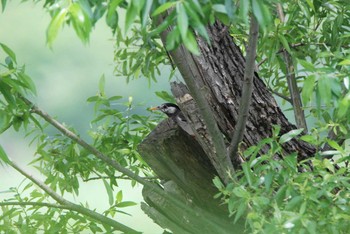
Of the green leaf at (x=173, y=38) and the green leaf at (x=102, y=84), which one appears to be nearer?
the green leaf at (x=173, y=38)

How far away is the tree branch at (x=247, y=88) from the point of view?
196 centimetres

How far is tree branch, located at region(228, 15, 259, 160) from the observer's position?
1.96 m

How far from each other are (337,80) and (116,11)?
56cm

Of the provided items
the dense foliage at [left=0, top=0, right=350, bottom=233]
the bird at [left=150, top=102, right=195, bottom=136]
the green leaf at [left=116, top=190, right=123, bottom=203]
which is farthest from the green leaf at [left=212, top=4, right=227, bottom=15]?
the green leaf at [left=116, top=190, right=123, bottom=203]

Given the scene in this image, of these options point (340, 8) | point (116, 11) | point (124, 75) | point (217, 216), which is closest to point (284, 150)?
point (217, 216)

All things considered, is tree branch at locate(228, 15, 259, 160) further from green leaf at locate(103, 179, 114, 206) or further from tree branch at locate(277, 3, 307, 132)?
tree branch at locate(277, 3, 307, 132)

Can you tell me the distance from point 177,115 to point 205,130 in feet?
0.69

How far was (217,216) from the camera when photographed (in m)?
2.63

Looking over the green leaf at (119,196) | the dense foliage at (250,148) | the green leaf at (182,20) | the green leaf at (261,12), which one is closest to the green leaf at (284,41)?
the dense foliage at (250,148)

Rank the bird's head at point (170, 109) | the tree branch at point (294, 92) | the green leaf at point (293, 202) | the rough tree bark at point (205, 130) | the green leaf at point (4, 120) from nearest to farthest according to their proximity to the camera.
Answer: the green leaf at point (293, 202) → the green leaf at point (4, 120) → the rough tree bark at point (205, 130) → the bird's head at point (170, 109) → the tree branch at point (294, 92)

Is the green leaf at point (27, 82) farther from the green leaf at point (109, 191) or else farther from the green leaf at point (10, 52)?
the green leaf at point (109, 191)

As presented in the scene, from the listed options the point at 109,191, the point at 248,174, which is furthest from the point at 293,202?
the point at 109,191

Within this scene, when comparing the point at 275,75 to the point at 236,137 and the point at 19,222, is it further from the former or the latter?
the point at 19,222

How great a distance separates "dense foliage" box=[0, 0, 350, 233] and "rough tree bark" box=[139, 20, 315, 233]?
3.1 inches
